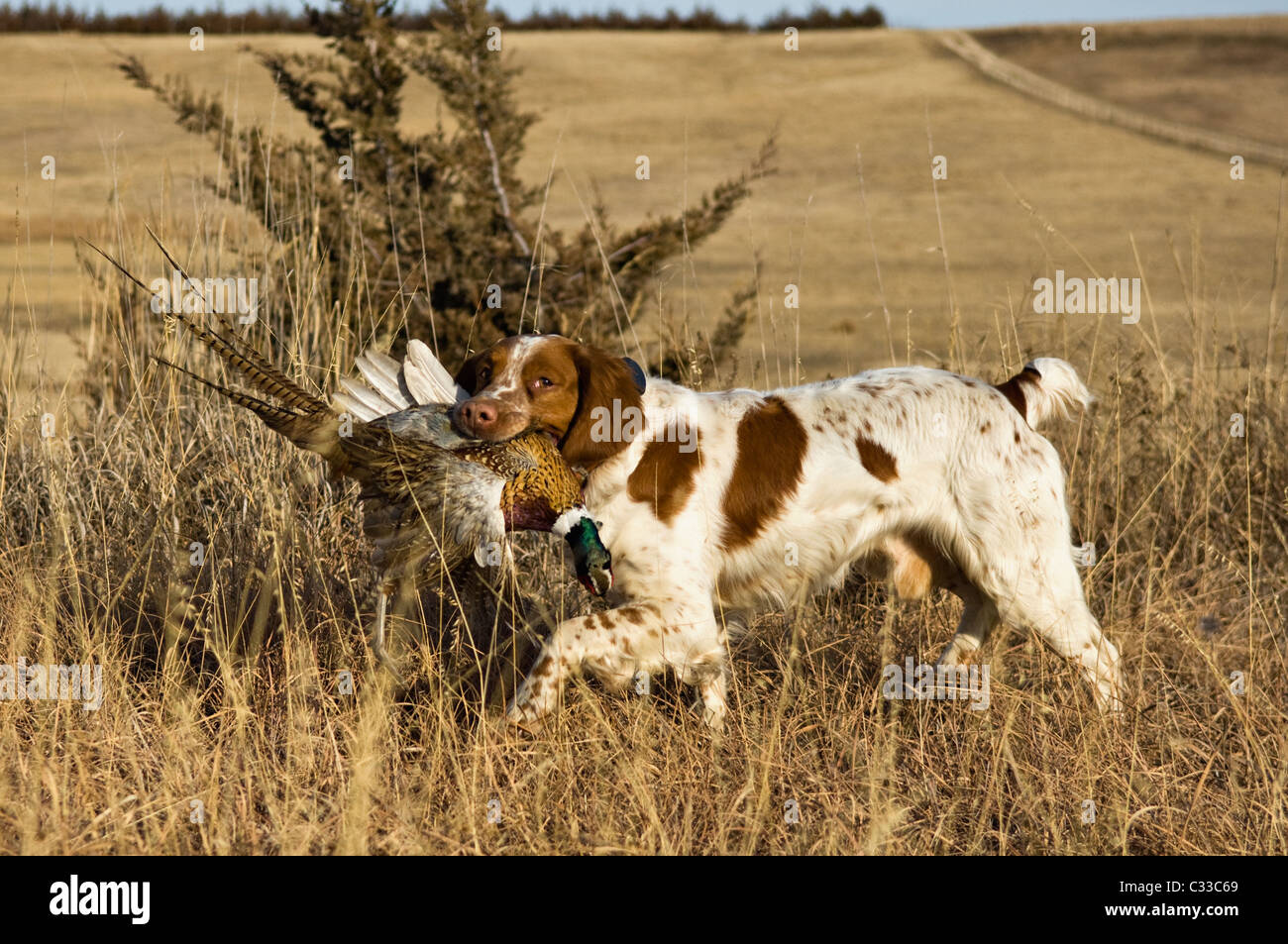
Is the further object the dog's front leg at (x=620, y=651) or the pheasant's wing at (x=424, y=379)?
the pheasant's wing at (x=424, y=379)

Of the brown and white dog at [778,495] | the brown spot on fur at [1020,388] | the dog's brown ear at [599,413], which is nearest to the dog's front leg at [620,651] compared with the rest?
the brown and white dog at [778,495]

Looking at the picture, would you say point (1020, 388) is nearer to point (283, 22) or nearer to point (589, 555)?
point (589, 555)

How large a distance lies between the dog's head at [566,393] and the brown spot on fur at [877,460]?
620 millimetres

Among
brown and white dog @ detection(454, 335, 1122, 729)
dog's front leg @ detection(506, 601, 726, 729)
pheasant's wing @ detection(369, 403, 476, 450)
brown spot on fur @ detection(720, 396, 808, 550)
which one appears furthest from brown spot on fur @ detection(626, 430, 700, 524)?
pheasant's wing @ detection(369, 403, 476, 450)

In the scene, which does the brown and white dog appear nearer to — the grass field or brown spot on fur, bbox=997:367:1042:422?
brown spot on fur, bbox=997:367:1042:422

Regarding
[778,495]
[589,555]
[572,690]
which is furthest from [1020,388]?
[572,690]

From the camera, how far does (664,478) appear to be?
10.6 ft

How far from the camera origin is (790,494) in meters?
3.33

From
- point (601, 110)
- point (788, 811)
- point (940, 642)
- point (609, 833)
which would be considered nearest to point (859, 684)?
point (940, 642)

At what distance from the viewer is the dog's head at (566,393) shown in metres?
3.18

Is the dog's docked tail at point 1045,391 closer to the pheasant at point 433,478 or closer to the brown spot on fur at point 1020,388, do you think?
the brown spot on fur at point 1020,388

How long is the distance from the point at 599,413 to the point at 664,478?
24 cm

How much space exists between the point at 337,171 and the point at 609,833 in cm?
391

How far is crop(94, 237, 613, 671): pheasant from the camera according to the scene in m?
3.06
